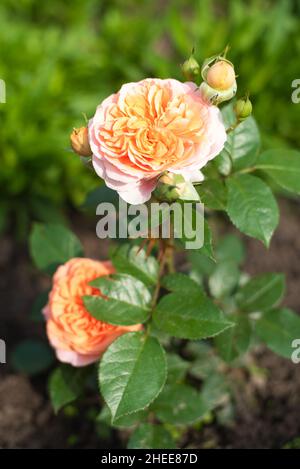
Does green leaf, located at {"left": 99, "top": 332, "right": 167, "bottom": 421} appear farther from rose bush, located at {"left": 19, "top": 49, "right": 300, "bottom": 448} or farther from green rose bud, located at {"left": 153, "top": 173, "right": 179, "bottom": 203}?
green rose bud, located at {"left": 153, "top": 173, "right": 179, "bottom": 203}

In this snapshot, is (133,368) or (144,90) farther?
(133,368)

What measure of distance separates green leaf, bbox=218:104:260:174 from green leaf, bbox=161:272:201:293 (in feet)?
0.74

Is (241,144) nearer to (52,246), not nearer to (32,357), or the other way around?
(52,246)

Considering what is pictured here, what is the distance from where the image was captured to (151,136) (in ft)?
3.06

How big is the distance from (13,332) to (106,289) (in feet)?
2.52

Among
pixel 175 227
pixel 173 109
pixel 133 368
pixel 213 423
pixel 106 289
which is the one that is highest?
pixel 173 109

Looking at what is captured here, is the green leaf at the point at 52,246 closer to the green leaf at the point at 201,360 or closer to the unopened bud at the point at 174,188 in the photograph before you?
the green leaf at the point at 201,360

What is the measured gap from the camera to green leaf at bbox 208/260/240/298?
1440 millimetres

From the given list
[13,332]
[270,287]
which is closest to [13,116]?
[13,332]

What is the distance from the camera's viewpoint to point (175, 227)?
1.01 meters

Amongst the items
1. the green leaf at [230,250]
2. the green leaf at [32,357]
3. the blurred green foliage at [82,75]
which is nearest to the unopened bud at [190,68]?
the green leaf at [230,250]

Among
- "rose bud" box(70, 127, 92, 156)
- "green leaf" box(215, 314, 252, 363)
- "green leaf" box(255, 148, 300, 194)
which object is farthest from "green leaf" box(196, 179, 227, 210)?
"green leaf" box(215, 314, 252, 363)

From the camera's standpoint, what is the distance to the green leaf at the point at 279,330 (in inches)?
52.2

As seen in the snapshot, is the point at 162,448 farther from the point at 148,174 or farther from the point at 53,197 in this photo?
the point at 53,197
